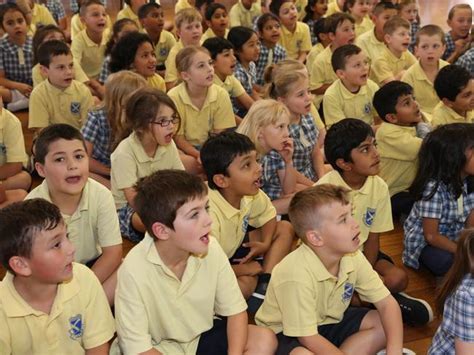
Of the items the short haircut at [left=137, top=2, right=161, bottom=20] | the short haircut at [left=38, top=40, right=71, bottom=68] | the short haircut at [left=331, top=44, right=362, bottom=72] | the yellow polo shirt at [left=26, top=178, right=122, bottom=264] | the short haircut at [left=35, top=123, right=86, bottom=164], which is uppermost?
the short haircut at [left=137, top=2, right=161, bottom=20]

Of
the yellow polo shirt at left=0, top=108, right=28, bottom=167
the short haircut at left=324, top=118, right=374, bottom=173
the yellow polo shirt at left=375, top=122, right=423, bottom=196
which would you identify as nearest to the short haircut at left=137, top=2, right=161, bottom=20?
the yellow polo shirt at left=0, top=108, right=28, bottom=167

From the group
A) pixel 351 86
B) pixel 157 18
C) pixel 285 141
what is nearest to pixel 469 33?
pixel 351 86

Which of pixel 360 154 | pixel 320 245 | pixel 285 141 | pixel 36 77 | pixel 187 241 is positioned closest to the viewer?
pixel 187 241

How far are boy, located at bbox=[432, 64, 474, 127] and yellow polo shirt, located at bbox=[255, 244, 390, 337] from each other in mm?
1265

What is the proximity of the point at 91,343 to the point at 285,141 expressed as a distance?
1130 mm

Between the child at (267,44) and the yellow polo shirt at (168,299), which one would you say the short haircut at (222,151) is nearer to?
the yellow polo shirt at (168,299)

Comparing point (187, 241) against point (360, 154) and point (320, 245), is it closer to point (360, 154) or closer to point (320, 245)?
point (320, 245)

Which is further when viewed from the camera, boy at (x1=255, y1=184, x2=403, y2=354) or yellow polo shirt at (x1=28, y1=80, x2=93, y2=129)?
yellow polo shirt at (x1=28, y1=80, x2=93, y2=129)

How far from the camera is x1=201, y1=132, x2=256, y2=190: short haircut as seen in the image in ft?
6.75

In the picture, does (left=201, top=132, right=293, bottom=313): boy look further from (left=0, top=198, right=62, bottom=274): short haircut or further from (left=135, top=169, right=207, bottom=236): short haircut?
(left=0, top=198, right=62, bottom=274): short haircut

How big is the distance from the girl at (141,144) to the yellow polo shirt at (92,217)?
1.15 ft

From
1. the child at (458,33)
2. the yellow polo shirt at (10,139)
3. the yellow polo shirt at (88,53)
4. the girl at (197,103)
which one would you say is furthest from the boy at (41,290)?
the child at (458,33)

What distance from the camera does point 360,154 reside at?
2.16m

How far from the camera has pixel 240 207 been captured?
2.12 meters
